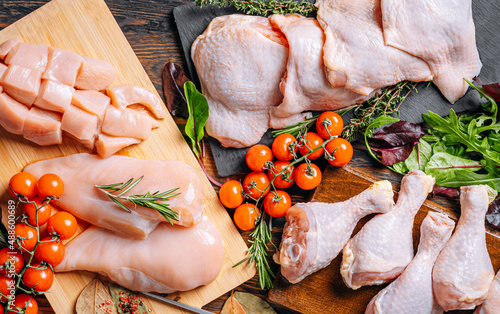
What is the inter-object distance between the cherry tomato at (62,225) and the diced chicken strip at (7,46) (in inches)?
34.3

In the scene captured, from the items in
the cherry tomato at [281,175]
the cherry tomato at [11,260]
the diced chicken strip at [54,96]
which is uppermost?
the diced chicken strip at [54,96]

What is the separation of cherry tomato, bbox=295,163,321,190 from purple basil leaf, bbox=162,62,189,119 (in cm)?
77

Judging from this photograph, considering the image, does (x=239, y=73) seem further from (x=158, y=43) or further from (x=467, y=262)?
(x=467, y=262)

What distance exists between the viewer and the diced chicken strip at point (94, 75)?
6.46 ft

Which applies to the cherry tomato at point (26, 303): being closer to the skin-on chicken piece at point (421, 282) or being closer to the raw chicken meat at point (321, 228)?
the raw chicken meat at point (321, 228)

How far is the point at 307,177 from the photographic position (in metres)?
2.07

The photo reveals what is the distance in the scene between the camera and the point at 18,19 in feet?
6.99

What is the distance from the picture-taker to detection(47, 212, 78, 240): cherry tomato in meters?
1.94

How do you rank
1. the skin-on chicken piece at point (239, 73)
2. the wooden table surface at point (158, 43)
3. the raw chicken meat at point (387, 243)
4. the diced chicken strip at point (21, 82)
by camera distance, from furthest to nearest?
the wooden table surface at point (158, 43)
the skin-on chicken piece at point (239, 73)
the raw chicken meat at point (387, 243)
the diced chicken strip at point (21, 82)

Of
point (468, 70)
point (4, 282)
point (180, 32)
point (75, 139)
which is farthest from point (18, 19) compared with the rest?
point (468, 70)

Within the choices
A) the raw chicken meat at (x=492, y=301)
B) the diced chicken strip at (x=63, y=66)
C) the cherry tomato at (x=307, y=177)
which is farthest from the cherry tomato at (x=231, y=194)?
the raw chicken meat at (x=492, y=301)

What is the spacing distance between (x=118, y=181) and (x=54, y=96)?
54cm

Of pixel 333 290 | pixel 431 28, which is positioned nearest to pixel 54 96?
pixel 333 290

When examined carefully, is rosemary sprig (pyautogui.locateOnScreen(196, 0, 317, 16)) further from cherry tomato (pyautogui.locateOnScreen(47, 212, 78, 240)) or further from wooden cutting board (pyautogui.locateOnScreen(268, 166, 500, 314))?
cherry tomato (pyautogui.locateOnScreen(47, 212, 78, 240))
